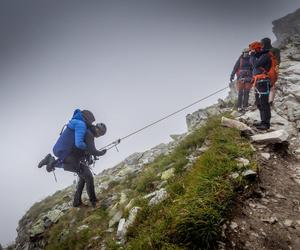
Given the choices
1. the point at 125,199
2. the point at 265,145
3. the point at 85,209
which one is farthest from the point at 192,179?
the point at 85,209

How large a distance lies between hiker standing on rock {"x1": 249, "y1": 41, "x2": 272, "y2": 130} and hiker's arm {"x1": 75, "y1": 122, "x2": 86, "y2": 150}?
6.49m

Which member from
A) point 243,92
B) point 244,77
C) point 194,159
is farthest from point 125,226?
point 244,77

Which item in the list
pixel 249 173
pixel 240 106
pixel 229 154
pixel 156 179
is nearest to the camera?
pixel 249 173

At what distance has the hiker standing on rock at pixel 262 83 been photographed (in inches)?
339

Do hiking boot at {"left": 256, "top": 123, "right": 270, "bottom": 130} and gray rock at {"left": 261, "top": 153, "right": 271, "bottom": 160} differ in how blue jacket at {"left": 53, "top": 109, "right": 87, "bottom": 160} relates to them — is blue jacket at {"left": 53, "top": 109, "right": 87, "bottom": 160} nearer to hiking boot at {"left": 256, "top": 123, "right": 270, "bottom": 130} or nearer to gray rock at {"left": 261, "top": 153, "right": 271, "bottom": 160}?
gray rock at {"left": 261, "top": 153, "right": 271, "bottom": 160}

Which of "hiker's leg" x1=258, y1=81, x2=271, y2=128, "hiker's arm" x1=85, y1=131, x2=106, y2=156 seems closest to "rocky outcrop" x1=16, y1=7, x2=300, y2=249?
"hiker's leg" x1=258, y1=81, x2=271, y2=128

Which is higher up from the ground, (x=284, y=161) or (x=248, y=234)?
(x=248, y=234)

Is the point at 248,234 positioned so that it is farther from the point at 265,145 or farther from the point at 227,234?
the point at 265,145

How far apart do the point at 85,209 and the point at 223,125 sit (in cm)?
641

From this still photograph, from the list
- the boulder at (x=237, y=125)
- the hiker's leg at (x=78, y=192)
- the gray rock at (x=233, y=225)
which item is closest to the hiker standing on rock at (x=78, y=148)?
the hiker's leg at (x=78, y=192)

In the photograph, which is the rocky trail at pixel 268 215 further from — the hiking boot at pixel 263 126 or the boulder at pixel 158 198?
the hiking boot at pixel 263 126

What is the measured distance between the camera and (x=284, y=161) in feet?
20.8

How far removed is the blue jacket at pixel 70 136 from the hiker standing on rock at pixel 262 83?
6.61 meters

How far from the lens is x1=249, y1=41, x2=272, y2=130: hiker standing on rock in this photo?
28.2 ft
